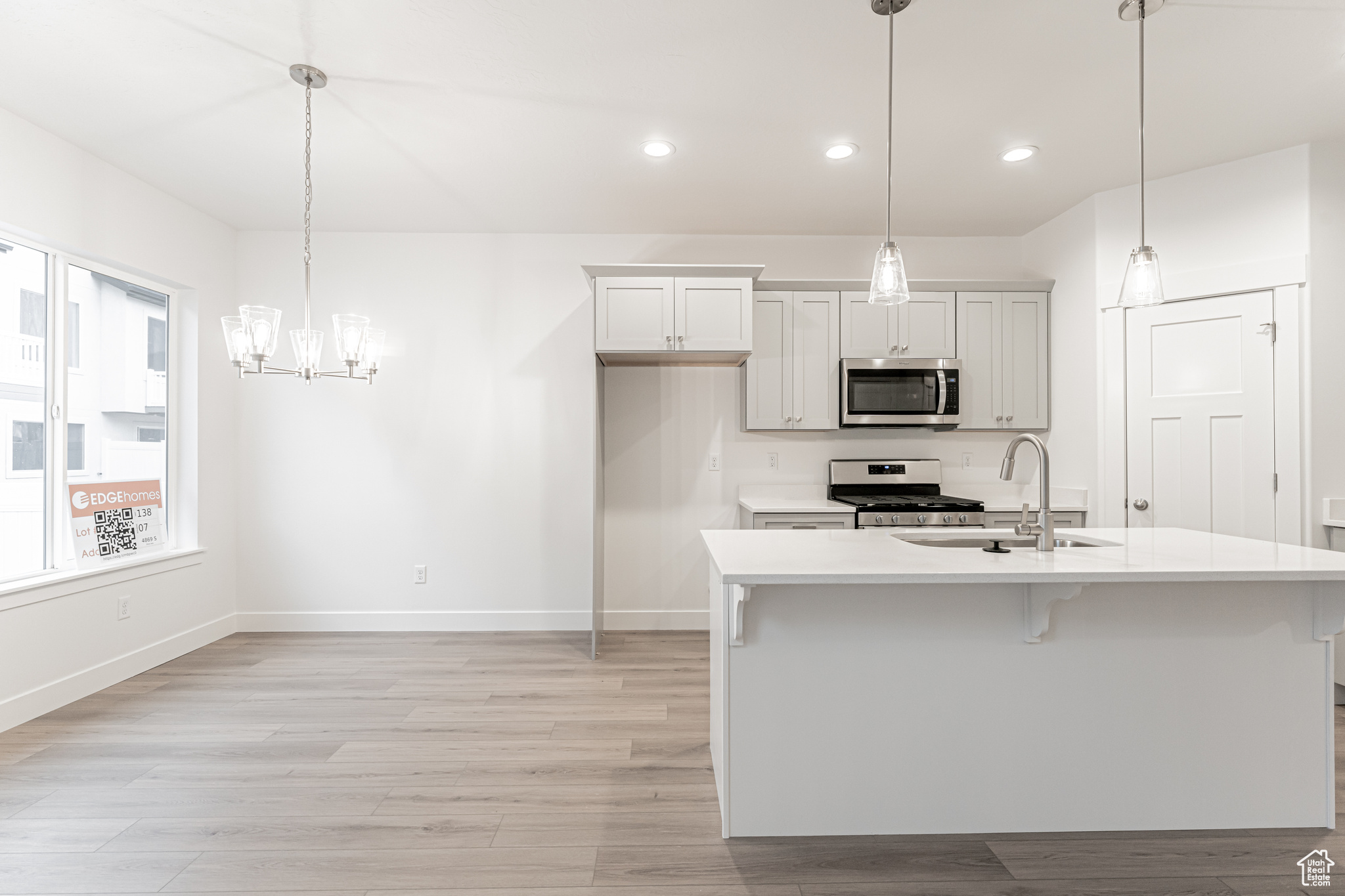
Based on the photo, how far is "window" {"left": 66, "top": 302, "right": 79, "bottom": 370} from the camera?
3.18 m

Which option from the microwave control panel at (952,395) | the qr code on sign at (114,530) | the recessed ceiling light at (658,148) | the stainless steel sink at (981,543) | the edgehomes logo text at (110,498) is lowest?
the qr code on sign at (114,530)

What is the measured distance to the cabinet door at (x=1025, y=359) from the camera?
4.09 metres

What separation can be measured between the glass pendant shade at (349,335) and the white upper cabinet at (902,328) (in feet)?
8.85

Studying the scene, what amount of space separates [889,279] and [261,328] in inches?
88.0

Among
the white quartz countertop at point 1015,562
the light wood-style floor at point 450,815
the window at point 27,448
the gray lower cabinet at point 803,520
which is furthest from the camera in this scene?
the gray lower cabinet at point 803,520

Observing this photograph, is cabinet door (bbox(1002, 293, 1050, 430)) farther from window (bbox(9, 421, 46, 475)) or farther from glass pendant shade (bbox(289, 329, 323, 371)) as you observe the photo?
window (bbox(9, 421, 46, 475))

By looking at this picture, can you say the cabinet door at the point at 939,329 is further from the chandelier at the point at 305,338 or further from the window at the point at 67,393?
the window at the point at 67,393

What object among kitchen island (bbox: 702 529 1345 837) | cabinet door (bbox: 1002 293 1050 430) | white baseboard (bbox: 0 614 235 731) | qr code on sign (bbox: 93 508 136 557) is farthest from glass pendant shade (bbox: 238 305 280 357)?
cabinet door (bbox: 1002 293 1050 430)

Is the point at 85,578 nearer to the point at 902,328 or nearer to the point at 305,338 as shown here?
the point at 305,338

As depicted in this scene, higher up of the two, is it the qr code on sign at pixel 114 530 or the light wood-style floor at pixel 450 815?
the qr code on sign at pixel 114 530

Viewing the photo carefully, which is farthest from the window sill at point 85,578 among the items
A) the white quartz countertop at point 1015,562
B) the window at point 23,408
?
the white quartz countertop at point 1015,562

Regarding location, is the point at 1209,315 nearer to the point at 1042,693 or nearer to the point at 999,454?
the point at 999,454

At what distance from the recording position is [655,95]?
8.68ft

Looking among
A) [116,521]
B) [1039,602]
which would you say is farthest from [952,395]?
[116,521]
